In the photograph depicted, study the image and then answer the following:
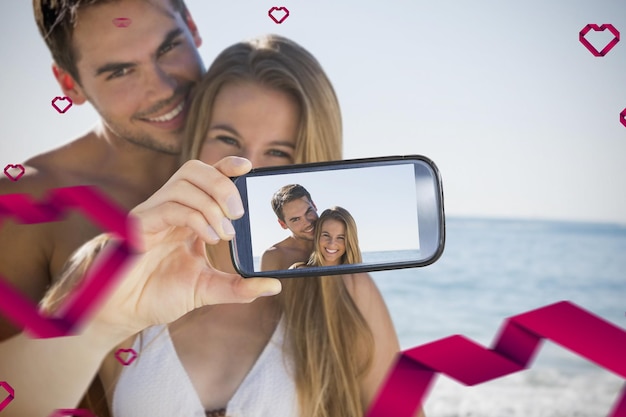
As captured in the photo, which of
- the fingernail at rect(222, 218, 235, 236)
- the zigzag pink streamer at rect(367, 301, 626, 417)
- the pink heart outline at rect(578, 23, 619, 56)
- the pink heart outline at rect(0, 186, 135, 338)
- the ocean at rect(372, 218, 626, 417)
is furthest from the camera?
the ocean at rect(372, 218, 626, 417)

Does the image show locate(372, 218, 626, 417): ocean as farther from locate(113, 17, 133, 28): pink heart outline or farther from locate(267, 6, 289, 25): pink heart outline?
locate(113, 17, 133, 28): pink heart outline

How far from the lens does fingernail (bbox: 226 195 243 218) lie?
79cm

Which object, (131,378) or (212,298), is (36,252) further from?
(212,298)

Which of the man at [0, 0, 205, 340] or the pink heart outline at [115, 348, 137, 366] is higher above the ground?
the man at [0, 0, 205, 340]

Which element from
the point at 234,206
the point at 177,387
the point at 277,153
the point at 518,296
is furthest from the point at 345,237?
the point at 518,296

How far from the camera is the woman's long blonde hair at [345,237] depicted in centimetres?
84

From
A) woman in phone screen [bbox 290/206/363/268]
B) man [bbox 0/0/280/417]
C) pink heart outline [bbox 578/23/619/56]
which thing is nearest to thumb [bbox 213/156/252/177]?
woman in phone screen [bbox 290/206/363/268]

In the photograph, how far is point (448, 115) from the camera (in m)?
1.32

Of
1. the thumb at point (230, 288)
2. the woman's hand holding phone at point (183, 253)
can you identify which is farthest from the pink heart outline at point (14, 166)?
the thumb at point (230, 288)

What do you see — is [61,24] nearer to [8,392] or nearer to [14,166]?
[14,166]

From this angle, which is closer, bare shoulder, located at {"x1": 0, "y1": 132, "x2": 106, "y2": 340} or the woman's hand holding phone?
the woman's hand holding phone

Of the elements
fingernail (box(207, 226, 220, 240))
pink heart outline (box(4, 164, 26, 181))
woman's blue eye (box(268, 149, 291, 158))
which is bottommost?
pink heart outline (box(4, 164, 26, 181))

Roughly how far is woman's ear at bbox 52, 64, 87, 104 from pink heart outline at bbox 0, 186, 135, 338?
927 millimetres

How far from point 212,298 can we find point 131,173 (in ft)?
1.37
